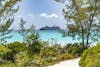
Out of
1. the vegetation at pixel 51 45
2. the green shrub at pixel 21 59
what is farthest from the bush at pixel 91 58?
the green shrub at pixel 21 59

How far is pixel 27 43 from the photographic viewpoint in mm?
20984

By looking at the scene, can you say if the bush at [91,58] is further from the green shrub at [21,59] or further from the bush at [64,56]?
the bush at [64,56]

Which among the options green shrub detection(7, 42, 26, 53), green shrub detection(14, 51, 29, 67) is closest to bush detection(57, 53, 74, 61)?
green shrub detection(7, 42, 26, 53)

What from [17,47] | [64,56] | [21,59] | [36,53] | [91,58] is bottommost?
[64,56]

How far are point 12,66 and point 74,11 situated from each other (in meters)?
9.77

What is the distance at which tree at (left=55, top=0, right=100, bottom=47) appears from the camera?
77.5 feet

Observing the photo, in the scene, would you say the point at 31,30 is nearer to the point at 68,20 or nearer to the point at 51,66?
the point at 68,20

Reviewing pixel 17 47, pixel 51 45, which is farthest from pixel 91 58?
pixel 51 45

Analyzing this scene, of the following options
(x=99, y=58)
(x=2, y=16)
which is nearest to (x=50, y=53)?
(x=2, y=16)

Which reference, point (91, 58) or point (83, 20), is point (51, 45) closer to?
point (83, 20)

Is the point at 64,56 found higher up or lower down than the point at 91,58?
lower down

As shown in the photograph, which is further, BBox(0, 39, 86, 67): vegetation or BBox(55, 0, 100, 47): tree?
BBox(55, 0, 100, 47): tree

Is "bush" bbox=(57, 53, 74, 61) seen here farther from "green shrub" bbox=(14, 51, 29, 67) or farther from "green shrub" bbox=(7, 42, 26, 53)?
"green shrub" bbox=(14, 51, 29, 67)

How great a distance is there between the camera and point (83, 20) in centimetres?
2366
